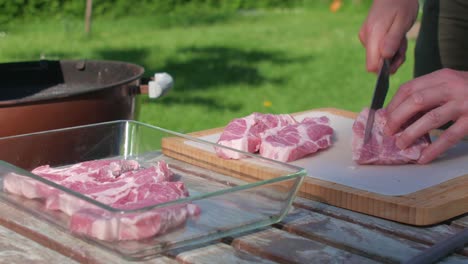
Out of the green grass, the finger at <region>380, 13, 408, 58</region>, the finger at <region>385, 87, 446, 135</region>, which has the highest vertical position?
the finger at <region>380, 13, 408, 58</region>

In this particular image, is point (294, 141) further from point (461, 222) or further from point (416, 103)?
point (461, 222)

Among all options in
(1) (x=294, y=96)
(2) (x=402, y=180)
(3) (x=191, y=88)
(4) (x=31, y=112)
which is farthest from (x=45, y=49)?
(2) (x=402, y=180)

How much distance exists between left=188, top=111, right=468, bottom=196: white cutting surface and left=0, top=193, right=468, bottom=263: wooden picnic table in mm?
219

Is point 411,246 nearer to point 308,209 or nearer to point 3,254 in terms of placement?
point 308,209

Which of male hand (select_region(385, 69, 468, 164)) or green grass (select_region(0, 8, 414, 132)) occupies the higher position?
male hand (select_region(385, 69, 468, 164))

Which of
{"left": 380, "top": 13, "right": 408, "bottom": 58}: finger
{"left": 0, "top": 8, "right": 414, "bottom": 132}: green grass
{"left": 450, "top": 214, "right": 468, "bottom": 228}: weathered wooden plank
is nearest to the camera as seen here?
{"left": 450, "top": 214, "right": 468, "bottom": 228}: weathered wooden plank

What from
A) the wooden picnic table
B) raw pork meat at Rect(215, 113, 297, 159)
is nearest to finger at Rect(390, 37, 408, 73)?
raw pork meat at Rect(215, 113, 297, 159)

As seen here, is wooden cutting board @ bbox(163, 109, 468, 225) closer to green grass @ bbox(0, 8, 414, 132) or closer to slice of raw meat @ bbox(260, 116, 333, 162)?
slice of raw meat @ bbox(260, 116, 333, 162)

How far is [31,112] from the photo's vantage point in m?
2.29

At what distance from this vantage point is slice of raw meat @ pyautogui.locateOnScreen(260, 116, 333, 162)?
226cm

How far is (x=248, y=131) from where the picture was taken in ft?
7.66

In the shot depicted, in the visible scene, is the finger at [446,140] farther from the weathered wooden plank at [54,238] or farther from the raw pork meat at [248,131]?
the weathered wooden plank at [54,238]

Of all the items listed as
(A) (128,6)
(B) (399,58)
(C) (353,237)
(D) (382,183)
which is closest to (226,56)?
(A) (128,6)

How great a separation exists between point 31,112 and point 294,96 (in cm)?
479
